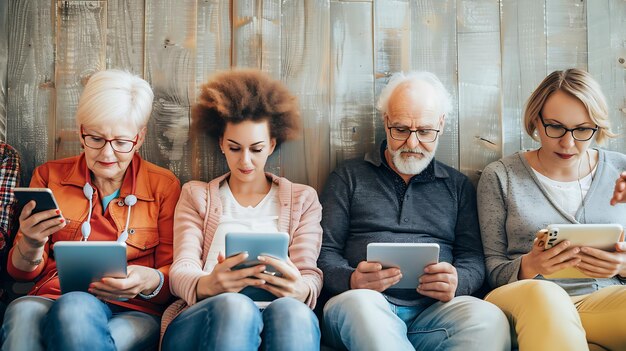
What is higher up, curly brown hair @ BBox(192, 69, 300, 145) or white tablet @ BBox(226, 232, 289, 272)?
curly brown hair @ BBox(192, 69, 300, 145)

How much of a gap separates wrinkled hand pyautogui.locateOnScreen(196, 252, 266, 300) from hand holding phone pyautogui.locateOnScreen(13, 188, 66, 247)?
0.49 metres

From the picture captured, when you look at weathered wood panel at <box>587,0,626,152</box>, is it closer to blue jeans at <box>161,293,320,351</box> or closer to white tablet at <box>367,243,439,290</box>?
white tablet at <box>367,243,439,290</box>

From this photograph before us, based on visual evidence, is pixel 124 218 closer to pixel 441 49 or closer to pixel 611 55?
pixel 441 49

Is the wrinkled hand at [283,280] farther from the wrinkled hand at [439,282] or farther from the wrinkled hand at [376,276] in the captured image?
the wrinkled hand at [439,282]

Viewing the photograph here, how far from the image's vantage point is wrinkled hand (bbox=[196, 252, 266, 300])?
1.69m

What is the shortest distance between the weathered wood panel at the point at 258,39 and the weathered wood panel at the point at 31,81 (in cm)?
71

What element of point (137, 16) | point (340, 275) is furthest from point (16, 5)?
point (340, 275)

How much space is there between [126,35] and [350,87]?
89 cm

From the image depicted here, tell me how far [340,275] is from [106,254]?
731 millimetres

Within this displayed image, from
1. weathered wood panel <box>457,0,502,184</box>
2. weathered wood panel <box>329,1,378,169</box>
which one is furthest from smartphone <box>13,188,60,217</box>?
weathered wood panel <box>457,0,502,184</box>

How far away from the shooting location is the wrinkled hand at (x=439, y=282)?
187 centimetres

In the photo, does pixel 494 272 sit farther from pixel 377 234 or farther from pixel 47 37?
pixel 47 37

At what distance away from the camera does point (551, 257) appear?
187 centimetres

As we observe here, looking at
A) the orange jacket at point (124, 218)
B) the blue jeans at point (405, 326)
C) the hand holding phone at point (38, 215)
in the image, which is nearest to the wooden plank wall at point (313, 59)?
the orange jacket at point (124, 218)
